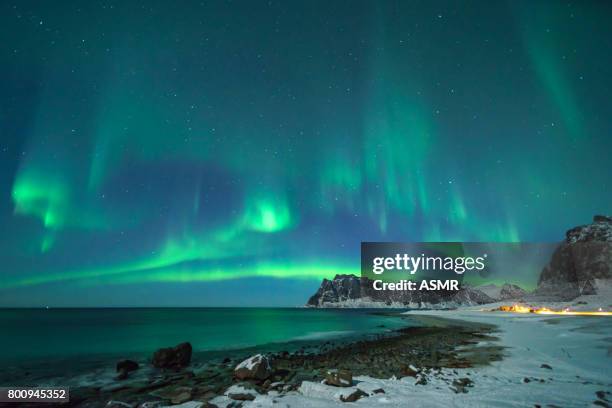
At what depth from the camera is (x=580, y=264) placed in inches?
5202

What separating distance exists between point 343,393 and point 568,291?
158 metres

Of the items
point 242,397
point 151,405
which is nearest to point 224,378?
point 242,397

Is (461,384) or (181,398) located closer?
(461,384)

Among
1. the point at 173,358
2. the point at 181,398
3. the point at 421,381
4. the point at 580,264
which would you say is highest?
the point at 580,264

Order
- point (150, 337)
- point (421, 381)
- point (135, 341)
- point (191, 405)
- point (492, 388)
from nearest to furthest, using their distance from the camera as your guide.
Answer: point (191, 405) → point (492, 388) → point (421, 381) → point (135, 341) → point (150, 337)

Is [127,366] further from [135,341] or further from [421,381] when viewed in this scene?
[135,341]

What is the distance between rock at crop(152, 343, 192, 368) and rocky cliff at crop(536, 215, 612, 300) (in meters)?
143

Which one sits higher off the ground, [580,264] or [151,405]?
[580,264]

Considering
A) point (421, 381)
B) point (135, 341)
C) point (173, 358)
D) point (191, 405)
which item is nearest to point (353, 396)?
point (421, 381)

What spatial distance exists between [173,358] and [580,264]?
160064mm

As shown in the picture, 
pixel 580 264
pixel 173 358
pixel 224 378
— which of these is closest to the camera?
pixel 224 378

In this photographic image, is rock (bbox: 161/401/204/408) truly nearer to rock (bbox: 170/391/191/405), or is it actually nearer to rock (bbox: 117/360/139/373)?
rock (bbox: 170/391/191/405)

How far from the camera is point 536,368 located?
49.3ft

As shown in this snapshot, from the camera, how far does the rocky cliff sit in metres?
123
